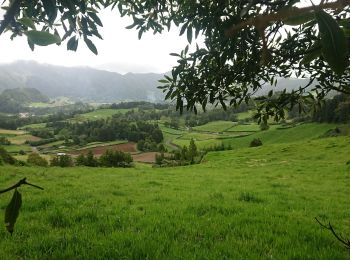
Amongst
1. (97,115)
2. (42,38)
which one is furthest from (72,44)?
(97,115)

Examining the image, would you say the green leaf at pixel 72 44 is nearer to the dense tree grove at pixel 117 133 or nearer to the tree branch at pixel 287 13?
the tree branch at pixel 287 13

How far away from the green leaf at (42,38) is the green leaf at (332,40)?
29.2 inches

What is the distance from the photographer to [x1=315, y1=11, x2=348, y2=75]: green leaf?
28.8 inches

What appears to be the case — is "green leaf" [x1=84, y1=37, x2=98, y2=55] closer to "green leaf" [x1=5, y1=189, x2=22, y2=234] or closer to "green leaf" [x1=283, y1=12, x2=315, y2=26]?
"green leaf" [x1=5, y1=189, x2=22, y2=234]

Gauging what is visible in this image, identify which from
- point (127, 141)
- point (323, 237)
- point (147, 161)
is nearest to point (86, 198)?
point (323, 237)

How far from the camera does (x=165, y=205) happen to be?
31.2ft

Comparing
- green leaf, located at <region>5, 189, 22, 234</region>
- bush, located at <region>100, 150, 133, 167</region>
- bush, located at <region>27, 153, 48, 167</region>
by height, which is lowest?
bush, located at <region>100, 150, 133, 167</region>

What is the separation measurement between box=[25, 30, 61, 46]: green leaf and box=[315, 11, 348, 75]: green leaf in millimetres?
743

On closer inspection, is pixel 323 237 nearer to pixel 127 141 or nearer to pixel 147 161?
pixel 147 161

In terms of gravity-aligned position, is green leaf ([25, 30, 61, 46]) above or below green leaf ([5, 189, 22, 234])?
above

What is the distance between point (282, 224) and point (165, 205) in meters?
3.34

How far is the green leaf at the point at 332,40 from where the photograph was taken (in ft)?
2.40

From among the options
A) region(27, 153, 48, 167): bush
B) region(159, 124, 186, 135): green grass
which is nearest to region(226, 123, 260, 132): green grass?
region(159, 124, 186, 135): green grass

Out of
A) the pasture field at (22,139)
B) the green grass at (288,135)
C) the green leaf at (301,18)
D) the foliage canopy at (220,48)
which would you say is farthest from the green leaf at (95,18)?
the pasture field at (22,139)
